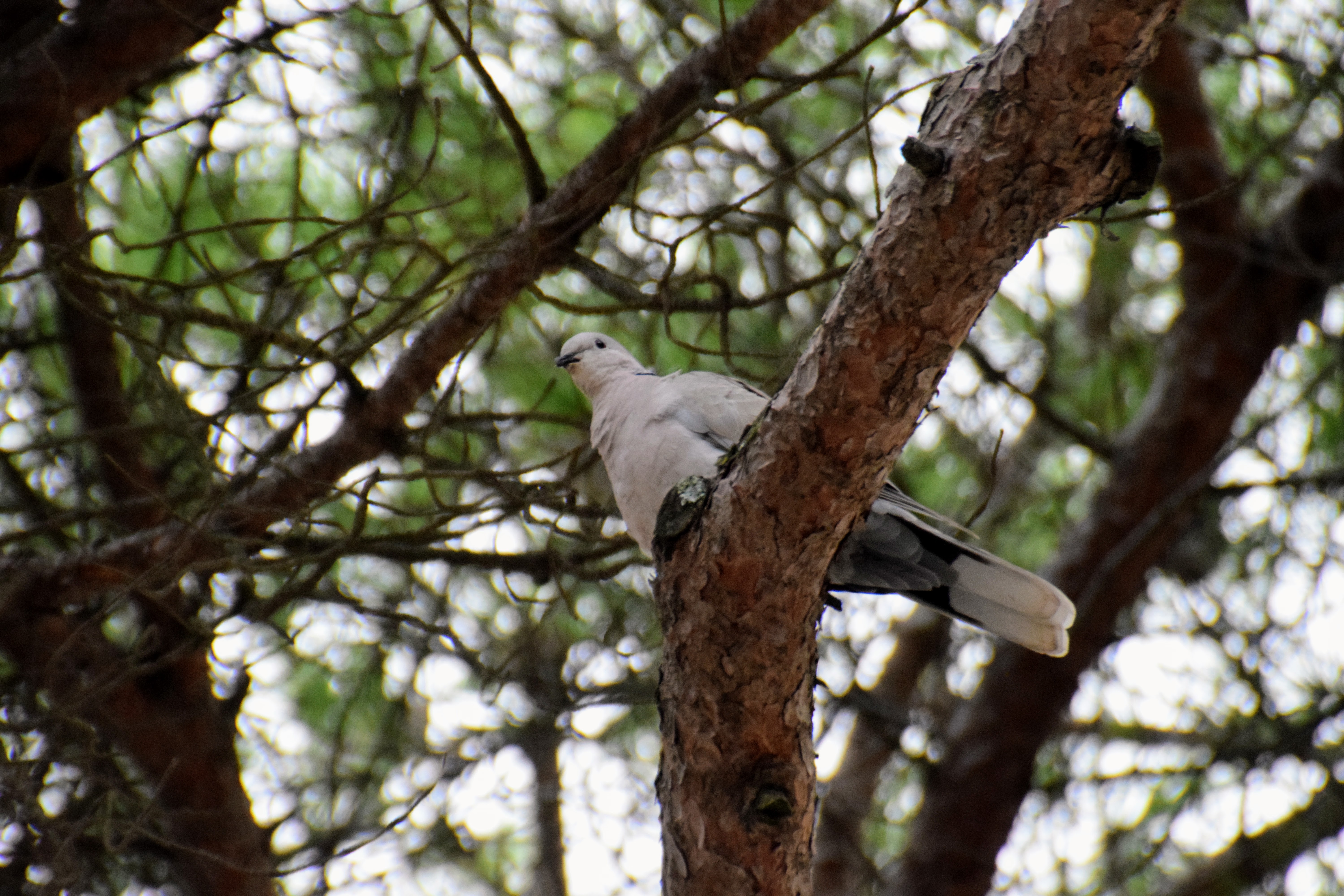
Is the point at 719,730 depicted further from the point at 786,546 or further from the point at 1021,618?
the point at 1021,618

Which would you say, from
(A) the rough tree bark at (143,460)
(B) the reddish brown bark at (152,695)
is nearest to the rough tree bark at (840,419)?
(A) the rough tree bark at (143,460)

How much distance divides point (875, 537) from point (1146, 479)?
2.23m

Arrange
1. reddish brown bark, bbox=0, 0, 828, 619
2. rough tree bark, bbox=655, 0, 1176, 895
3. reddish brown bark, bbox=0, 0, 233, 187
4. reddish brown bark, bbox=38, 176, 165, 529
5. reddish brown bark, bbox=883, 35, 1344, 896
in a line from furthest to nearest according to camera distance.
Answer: reddish brown bark, bbox=883, 35, 1344, 896 < reddish brown bark, bbox=38, 176, 165, 529 < reddish brown bark, bbox=0, 0, 233, 187 < reddish brown bark, bbox=0, 0, 828, 619 < rough tree bark, bbox=655, 0, 1176, 895

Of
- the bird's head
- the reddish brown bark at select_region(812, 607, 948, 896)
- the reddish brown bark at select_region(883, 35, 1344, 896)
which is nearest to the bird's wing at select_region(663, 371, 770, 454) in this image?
the bird's head

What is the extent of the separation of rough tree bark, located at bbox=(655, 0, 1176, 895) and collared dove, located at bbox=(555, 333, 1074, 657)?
0.53 m

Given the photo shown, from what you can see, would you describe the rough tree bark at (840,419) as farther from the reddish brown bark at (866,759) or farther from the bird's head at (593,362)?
the reddish brown bark at (866,759)

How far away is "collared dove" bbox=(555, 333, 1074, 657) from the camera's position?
270 cm

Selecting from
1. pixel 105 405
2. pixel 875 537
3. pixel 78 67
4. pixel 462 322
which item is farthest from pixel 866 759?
pixel 78 67

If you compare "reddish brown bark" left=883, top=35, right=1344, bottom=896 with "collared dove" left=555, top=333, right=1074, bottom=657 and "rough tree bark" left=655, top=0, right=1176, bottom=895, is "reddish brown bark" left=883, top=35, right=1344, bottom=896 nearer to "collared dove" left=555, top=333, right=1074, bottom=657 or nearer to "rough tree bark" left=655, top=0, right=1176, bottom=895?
"collared dove" left=555, top=333, right=1074, bottom=657

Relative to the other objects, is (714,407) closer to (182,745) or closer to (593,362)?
(593,362)

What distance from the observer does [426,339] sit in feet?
9.25

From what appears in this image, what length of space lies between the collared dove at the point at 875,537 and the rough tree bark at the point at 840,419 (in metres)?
0.53

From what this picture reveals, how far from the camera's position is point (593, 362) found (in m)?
3.34

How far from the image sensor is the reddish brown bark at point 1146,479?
4.45 meters
